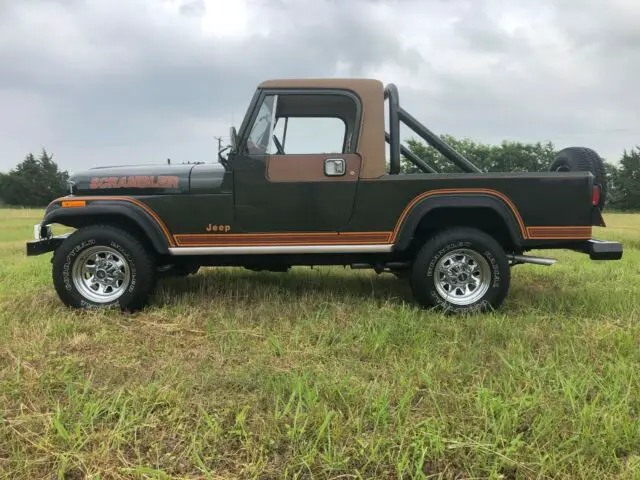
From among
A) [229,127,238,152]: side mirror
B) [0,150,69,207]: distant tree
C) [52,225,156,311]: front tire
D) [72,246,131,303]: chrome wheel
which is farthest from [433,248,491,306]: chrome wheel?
[0,150,69,207]: distant tree

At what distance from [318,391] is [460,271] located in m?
2.10

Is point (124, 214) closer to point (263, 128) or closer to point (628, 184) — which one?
point (263, 128)

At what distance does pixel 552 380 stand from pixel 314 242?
2135 millimetres

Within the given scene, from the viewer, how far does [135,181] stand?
4.14m

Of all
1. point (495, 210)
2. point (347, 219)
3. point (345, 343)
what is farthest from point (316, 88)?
point (345, 343)

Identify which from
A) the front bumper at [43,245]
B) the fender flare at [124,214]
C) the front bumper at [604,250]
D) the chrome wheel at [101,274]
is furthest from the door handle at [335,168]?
the front bumper at [43,245]

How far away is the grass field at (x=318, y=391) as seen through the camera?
1.99 metres

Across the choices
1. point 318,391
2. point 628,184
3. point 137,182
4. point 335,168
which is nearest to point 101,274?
point 137,182

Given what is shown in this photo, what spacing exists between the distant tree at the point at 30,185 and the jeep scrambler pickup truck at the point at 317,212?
2574 inches

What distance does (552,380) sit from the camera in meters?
2.63

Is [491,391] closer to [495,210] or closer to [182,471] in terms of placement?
[182,471]

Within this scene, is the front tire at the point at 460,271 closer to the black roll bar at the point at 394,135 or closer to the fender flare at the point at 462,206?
the fender flare at the point at 462,206

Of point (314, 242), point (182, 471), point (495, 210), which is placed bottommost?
point (182, 471)

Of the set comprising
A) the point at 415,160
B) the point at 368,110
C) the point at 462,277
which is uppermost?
the point at 368,110
